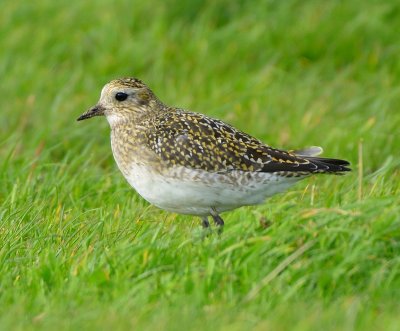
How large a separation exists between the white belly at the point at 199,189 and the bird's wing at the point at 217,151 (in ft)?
0.24

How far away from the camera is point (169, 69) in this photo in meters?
13.9

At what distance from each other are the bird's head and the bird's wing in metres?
0.45

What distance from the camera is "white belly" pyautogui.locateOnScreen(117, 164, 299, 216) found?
8.09 m

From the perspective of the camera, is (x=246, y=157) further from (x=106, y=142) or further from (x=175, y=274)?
(x=106, y=142)

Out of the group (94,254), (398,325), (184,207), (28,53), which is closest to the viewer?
(398,325)

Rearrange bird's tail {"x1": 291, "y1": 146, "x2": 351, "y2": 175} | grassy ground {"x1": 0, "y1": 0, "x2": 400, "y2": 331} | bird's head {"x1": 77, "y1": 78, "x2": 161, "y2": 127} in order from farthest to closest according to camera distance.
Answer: bird's head {"x1": 77, "y1": 78, "x2": 161, "y2": 127} < bird's tail {"x1": 291, "y1": 146, "x2": 351, "y2": 175} < grassy ground {"x1": 0, "y1": 0, "x2": 400, "y2": 331}

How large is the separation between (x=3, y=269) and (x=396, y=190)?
10.3ft

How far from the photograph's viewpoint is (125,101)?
911 centimetres

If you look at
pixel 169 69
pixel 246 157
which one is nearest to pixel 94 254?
pixel 246 157

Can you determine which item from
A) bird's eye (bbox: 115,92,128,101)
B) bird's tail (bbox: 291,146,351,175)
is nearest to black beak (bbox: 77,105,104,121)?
bird's eye (bbox: 115,92,128,101)

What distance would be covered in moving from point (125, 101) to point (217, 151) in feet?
3.80

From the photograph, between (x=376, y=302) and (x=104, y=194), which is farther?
(x=104, y=194)

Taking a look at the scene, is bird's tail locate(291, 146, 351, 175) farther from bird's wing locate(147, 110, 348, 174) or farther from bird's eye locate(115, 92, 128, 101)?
bird's eye locate(115, 92, 128, 101)

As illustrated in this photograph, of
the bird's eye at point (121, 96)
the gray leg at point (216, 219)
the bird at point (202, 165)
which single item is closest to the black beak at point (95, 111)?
the bird's eye at point (121, 96)
